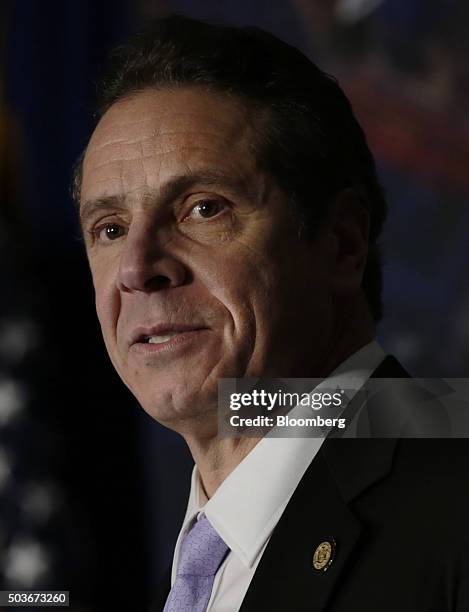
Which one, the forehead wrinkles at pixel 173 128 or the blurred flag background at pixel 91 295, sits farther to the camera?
the blurred flag background at pixel 91 295

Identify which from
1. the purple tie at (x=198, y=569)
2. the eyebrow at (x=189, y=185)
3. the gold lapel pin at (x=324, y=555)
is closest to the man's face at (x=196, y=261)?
the eyebrow at (x=189, y=185)

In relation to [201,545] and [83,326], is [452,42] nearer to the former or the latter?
[83,326]

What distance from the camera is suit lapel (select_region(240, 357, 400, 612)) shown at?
1.47 metres

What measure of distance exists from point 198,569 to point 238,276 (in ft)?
1.79

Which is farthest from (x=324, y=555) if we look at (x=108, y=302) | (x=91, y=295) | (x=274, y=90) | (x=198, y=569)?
(x=91, y=295)

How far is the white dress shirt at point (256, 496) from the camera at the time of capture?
169cm

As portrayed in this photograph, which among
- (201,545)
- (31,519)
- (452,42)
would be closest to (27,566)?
(31,519)

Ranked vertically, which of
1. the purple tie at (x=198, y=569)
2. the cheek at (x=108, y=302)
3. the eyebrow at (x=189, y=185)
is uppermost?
the eyebrow at (x=189, y=185)

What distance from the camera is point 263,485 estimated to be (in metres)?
1.74

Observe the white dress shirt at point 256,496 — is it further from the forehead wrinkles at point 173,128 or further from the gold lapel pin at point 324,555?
the forehead wrinkles at point 173,128

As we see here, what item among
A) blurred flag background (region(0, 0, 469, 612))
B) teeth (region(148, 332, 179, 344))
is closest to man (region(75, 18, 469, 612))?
teeth (region(148, 332, 179, 344))

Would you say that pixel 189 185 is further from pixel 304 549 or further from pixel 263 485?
pixel 304 549

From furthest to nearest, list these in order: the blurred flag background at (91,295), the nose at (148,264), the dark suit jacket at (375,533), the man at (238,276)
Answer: the blurred flag background at (91,295), the nose at (148,264), the man at (238,276), the dark suit jacket at (375,533)

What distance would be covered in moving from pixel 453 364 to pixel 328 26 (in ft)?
4.85
